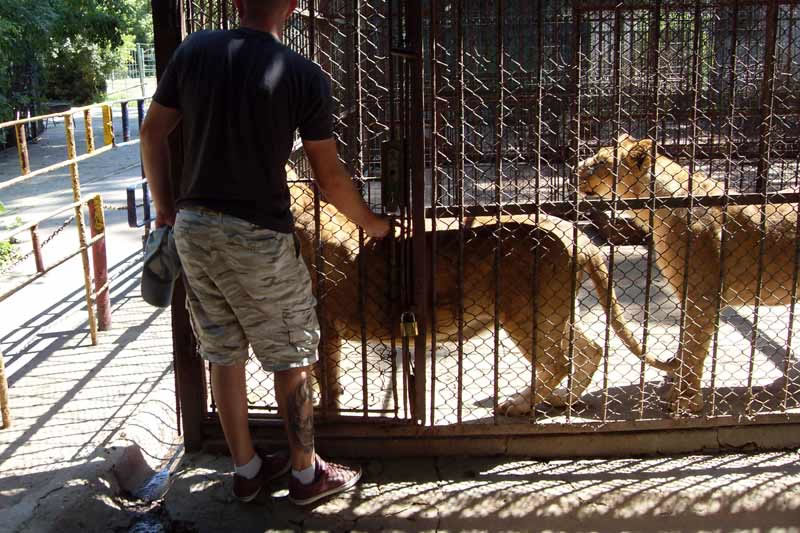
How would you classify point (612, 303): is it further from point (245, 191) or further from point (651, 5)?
point (651, 5)

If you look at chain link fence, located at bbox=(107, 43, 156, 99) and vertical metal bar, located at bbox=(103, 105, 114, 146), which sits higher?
chain link fence, located at bbox=(107, 43, 156, 99)

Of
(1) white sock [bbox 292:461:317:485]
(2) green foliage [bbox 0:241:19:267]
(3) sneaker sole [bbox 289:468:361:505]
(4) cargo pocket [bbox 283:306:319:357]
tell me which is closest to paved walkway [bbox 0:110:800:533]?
Result: (3) sneaker sole [bbox 289:468:361:505]

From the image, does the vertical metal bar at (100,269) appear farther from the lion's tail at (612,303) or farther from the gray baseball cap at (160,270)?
the lion's tail at (612,303)

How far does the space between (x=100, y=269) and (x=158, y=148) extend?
107 inches

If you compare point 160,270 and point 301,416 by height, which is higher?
point 160,270

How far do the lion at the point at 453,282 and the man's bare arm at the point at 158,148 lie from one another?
2.80 ft

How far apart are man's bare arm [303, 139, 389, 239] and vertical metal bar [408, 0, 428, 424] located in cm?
29

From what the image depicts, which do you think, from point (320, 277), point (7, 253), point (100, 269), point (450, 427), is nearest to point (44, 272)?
point (100, 269)

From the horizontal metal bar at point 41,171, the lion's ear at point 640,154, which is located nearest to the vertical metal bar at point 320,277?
the horizontal metal bar at point 41,171

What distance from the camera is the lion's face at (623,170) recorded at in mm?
5195

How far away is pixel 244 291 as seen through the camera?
3391mm

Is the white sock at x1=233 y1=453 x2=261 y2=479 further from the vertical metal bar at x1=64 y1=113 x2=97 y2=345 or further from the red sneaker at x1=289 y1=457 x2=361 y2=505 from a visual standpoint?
the vertical metal bar at x1=64 y1=113 x2=97 y2=345

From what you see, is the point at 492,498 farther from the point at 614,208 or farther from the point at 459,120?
the point at 459,120

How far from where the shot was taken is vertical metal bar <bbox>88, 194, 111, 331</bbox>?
5660 millimetres
